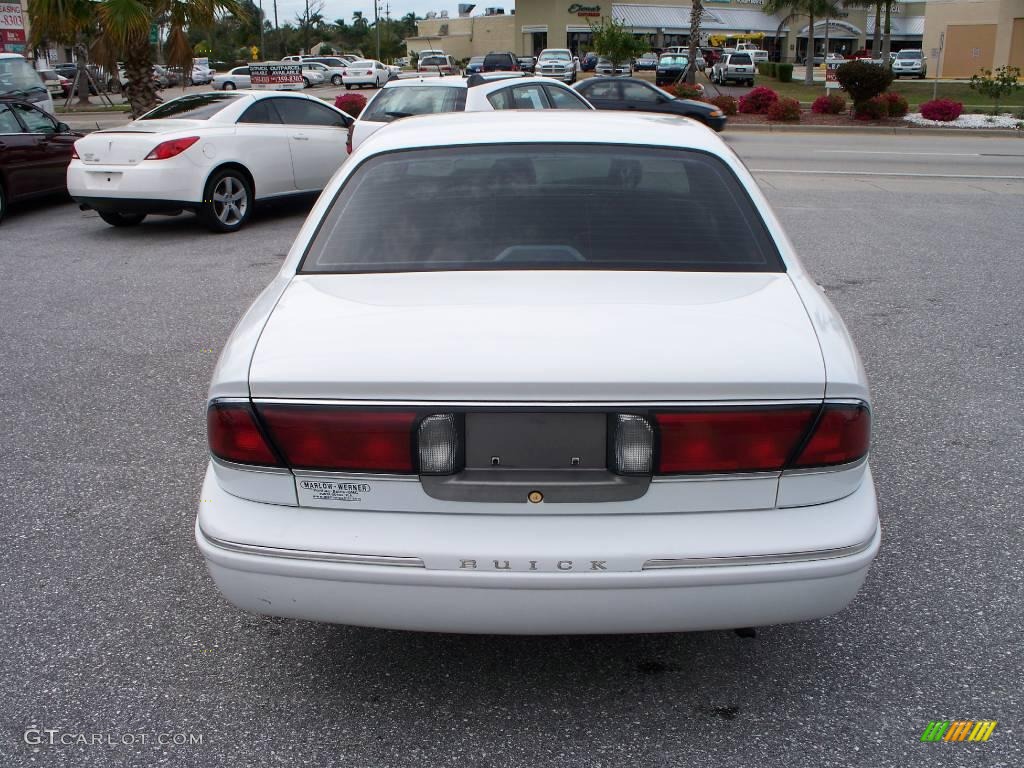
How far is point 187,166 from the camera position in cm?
1033

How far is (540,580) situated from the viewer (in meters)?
2.47

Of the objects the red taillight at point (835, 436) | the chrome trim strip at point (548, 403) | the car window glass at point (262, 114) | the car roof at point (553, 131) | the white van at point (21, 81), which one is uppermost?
the white van at point (21, 81)

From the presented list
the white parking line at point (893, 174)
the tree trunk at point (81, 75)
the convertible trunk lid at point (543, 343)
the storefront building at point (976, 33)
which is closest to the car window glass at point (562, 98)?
the white parking line at point (893, 174)

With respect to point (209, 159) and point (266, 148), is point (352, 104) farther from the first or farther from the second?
point (209, 159)

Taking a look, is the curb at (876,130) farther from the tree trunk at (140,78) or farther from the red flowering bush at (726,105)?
the tree trunk at (140,78)

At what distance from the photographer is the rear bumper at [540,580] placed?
248cm

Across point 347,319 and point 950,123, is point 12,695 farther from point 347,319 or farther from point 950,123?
point 950,123

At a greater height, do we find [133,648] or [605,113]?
[605,113]

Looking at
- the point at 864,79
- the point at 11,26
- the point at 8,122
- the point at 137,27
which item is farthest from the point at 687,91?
the point at 8,122

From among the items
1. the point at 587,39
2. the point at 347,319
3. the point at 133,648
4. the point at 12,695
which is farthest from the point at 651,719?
the point at 587,39

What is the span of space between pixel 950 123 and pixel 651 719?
91.5 ft

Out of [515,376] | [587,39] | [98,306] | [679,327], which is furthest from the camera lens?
[587,39]

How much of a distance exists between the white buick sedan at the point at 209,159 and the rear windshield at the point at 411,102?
2.09 feet

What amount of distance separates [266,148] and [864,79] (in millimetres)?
21656
